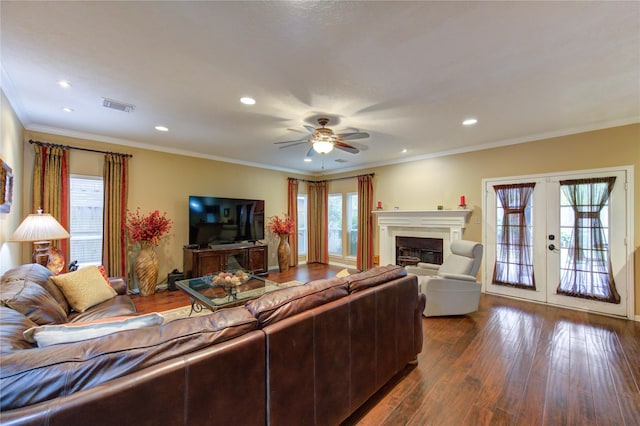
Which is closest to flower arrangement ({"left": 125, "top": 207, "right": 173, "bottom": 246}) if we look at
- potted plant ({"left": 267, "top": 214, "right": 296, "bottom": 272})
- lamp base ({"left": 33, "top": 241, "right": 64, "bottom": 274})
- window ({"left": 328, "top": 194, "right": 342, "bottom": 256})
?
lamp base ({"left": 33, "top": 241, "right": 64, "bottom": 274})

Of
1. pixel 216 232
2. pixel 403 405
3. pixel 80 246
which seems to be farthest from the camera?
pixel 216 232

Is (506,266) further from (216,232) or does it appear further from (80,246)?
(80,246)

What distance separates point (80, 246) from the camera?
167 inches

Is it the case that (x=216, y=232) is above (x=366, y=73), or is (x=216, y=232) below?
below

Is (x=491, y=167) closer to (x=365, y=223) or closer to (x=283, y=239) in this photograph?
(x=365, y=223)

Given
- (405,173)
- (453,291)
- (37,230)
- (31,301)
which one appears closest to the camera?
(31,301)

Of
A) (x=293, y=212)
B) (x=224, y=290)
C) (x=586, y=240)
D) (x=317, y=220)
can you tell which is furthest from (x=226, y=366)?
(x=317, y=220)

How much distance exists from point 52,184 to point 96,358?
439 cm

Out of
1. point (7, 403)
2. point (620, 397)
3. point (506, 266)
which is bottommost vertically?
point (620, 397)

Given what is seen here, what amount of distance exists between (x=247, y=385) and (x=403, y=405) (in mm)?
1365

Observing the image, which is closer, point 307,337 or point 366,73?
point 307,337

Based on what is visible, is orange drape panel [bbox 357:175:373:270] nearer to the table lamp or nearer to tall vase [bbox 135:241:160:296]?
tall vase [bbox 135:241:160:296]

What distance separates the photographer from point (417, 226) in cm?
546

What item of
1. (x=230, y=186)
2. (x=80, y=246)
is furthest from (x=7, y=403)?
(x=230, y=186)
